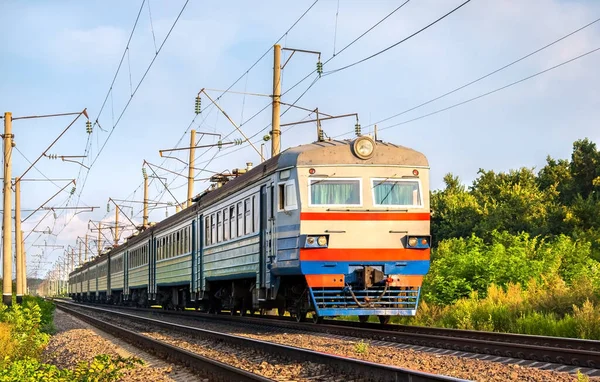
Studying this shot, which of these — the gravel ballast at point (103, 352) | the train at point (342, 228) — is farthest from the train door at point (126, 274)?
the train at point (342, 228)

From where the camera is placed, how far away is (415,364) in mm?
9164

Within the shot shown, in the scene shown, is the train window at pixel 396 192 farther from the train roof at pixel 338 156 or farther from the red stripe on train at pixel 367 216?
the train roof at pixel 338 156

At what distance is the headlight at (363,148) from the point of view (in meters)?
14.5

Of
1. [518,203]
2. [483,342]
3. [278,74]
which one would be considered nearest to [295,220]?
[483,342]

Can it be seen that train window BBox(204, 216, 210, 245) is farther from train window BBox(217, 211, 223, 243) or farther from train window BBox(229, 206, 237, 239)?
train window BBox(229, 206, 237, 239)

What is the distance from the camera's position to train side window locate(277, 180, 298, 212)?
14188 millimetres

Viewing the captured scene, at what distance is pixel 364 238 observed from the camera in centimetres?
1407

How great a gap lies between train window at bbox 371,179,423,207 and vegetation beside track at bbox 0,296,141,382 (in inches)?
221

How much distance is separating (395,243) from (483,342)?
407 cm

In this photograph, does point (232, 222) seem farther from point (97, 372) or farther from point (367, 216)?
point (97, 372)

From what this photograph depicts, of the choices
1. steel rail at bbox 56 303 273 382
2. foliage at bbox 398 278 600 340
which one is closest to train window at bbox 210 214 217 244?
steel rail at bbox 56 303 273 382

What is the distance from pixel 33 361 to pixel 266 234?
620 centimetres

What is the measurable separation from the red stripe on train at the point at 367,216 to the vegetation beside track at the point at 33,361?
14.4 feet

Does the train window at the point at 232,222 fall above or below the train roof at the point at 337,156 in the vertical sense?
below
